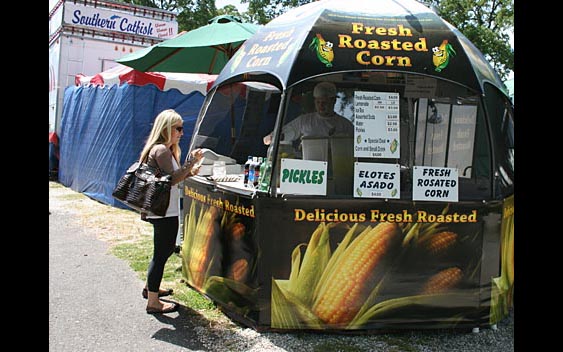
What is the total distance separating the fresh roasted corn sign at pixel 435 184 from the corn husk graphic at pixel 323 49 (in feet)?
3.82

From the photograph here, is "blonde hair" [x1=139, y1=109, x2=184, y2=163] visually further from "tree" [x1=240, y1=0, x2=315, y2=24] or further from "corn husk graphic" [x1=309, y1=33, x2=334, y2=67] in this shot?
"tree" [x1=240, y1=0, x2=315, y2=24]

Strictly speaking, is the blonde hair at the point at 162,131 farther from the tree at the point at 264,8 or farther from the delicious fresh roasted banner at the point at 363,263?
the tree at the point at 264,8

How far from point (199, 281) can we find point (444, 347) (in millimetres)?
2413

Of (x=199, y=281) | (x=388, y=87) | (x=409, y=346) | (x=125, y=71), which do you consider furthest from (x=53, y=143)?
(x=409, y=346)

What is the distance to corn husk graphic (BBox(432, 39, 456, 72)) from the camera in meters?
4.30

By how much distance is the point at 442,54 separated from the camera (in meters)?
4.35

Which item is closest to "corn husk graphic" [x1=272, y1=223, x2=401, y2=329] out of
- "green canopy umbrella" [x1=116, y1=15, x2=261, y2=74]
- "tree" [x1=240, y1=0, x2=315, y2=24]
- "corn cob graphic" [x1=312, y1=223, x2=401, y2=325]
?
"corn cob graphic" [x1=312, y1=223, x2=401, y2=325]

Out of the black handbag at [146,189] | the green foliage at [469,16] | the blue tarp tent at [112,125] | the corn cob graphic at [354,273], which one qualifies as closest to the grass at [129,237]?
the blue tarp tent at [112,125]

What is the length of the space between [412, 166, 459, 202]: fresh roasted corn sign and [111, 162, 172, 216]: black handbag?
2097 millimetres

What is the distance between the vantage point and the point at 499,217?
432 centimetres

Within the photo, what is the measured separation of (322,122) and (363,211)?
109 centimetres

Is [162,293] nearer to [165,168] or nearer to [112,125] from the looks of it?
[165,168]
